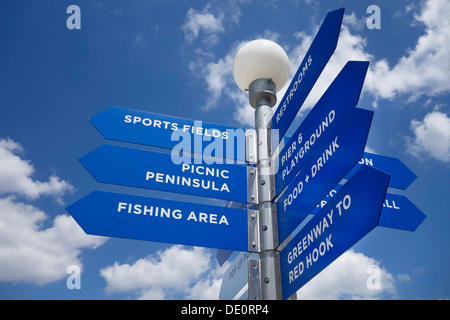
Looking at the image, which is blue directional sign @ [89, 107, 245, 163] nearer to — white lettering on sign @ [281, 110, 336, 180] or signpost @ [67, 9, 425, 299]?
signpost @ [67, 9, 425, 299]

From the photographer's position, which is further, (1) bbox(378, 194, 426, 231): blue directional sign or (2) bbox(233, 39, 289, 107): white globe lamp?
(2) bbox(233, 39, 289, 107): white globe lamp

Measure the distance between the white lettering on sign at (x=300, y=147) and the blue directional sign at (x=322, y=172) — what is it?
0.18m

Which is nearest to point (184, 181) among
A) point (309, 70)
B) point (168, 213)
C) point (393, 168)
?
point (168, 213)

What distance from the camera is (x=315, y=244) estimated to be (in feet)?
8.24

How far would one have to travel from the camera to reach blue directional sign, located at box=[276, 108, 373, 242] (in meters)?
2.21

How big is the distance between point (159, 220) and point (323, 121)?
1499 millimetres

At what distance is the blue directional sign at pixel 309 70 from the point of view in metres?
3.06

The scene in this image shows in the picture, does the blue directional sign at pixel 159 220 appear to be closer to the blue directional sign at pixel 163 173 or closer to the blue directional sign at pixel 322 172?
the blue directional sign at pixel 163 173

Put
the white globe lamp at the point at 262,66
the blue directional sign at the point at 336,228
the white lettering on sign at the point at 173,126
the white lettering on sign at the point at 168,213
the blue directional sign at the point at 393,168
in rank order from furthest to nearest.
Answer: the white globe lamp at the point at 262,66 → the white lettering on sign at the point at 173,126 → the blue directional sign at the point at 393,168 → the white lettering on sign at the point at 168,213 → the blue directional sign at the point at 336,228

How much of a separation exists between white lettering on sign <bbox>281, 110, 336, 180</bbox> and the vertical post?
237 millimetres

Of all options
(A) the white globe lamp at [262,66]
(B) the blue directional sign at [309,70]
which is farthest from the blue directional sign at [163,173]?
(A) the white globe lamp at [262,66]

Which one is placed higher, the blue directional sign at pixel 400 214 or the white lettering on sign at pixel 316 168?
the white lettering on sign at pixel 316 168

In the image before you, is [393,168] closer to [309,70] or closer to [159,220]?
[309,70]

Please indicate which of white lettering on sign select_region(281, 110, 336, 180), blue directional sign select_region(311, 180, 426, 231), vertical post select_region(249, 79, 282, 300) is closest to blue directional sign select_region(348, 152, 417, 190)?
blue directional sign select_region(311, 180, 426, 231)
